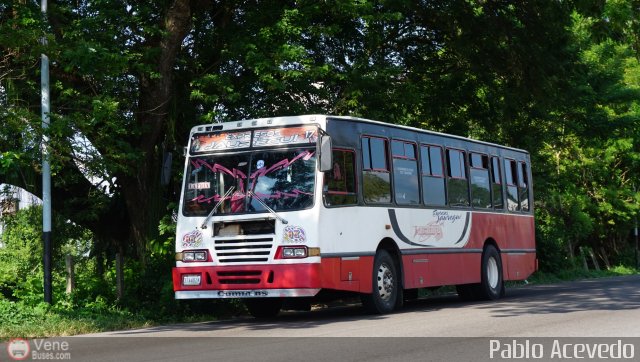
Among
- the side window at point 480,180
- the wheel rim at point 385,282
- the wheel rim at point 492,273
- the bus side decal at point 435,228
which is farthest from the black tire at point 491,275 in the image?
the wheel rim at point 385,282

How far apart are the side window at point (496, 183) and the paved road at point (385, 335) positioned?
157 inches

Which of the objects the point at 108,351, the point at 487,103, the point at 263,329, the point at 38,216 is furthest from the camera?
the point at 487,103

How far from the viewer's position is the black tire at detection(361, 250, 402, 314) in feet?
51.7

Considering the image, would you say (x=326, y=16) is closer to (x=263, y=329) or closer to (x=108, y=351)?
(x=263, y=329)

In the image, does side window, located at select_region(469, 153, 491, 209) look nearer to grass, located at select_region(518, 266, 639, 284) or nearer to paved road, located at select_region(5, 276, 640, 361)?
paved road, located at select_region(5, 276, 640, 361)

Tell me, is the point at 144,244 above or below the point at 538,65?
below

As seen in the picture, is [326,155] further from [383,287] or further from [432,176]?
[432,176]

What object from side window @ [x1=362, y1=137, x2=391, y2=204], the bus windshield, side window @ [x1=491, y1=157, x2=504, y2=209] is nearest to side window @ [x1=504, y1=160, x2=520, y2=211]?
side window @ [x1=491, y1=157, x2=504, y2=209]

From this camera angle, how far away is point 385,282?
52.9 ft

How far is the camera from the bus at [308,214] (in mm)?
14594

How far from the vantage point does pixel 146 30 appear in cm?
1762

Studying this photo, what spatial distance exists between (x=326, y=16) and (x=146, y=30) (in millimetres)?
4500

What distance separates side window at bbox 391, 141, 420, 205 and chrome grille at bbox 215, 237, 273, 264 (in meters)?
3.18

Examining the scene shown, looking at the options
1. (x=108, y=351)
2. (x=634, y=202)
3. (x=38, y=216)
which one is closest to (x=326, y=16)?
(x=38, y=216)
